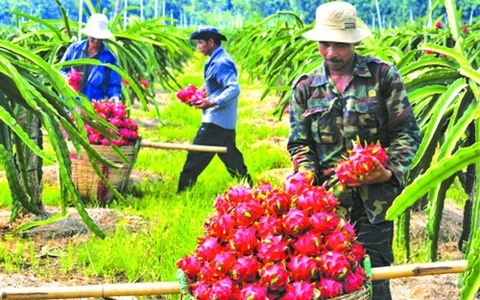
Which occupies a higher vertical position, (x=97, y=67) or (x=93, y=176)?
(x=97, y=67)

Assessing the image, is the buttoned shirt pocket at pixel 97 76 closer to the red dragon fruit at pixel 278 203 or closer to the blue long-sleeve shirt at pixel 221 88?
the blue long-sleeve shirt at pixel 221 88

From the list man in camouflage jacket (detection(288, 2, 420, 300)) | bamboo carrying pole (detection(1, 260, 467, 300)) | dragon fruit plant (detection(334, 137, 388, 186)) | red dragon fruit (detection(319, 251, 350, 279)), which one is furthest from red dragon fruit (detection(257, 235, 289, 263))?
man in camouflage jacket (detection(288, 2, 420, 300))

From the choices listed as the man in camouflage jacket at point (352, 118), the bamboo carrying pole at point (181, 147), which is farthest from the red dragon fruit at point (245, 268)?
the bamboo carrying pole at point (181, 147)

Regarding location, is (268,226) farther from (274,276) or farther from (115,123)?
(115,123)

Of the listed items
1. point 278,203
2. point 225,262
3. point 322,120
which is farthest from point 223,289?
point 322,120

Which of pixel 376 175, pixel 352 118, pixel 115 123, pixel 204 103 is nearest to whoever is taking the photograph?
pixel 376 175

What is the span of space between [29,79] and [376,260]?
5.64ft

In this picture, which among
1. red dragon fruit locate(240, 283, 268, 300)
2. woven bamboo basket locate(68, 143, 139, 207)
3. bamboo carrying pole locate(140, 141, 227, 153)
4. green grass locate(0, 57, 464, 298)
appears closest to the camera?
red dragon fruit locate(240, 283, 268, 300)

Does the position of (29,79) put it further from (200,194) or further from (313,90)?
(200,194)

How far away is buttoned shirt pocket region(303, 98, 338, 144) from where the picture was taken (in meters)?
3.12

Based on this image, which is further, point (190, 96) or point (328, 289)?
point (190, 96)

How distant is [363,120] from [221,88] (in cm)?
355

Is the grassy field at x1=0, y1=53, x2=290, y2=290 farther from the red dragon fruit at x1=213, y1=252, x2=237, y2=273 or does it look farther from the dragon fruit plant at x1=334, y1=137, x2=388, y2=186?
the red dragon fruit at x1=213, y1=252, x2=237, y2=273

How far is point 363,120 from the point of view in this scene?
310 cm
